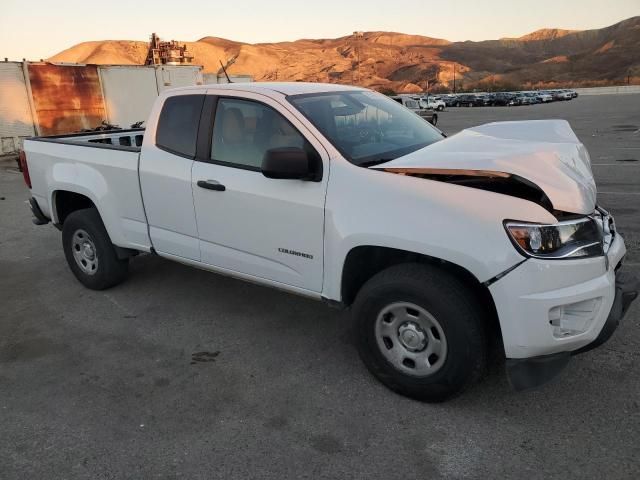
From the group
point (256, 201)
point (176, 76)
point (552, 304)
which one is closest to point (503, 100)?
point (176, 76)

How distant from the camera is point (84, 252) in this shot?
5.22 m

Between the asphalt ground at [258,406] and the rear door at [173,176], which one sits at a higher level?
the rear door at [173,176]

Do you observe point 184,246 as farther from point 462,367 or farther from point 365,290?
point 462,367

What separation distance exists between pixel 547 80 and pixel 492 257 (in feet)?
470

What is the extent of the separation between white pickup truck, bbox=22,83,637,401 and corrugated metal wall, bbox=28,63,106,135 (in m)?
16.9

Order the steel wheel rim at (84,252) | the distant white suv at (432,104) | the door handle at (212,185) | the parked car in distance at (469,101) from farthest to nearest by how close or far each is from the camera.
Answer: the parked car in distance at (469,101), the distant white suv at (432,104), the steel wheel rim at (84,252), the door handle at (212,185)

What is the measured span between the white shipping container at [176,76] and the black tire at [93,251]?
62.1 feet

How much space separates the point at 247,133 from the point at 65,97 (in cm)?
1854

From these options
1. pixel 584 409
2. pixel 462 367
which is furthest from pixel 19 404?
pixel 584 409

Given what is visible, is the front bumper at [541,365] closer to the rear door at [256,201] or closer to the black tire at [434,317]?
the black tire at [434,317]

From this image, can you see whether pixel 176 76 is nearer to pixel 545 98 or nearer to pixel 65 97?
pixel 65 97

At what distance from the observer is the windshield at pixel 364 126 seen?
351 centimetres

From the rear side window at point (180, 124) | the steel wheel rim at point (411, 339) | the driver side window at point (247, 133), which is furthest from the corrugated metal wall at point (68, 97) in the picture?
the steel wheel rim at point (411, 339)

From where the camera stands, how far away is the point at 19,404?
132 inches
